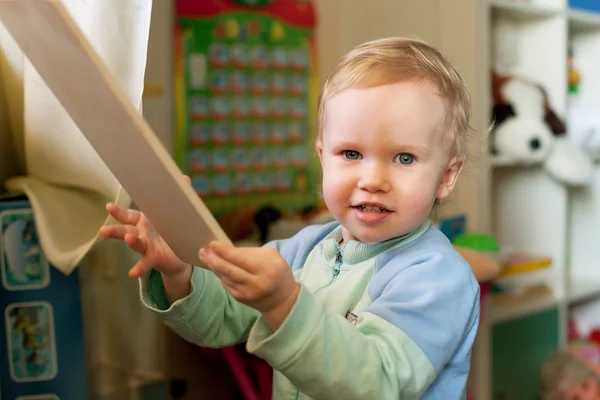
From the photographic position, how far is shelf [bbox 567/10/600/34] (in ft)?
6.24

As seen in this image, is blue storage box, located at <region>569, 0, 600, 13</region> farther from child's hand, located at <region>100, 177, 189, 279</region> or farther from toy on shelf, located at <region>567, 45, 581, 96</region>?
child's hand, located at <region>100, 177, 189, 279</region>

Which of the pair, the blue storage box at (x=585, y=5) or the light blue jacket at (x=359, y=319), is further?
the blue storage box at (x=585, y=5)

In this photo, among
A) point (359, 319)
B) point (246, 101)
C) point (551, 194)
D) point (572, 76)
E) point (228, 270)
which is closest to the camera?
point (228, 270)

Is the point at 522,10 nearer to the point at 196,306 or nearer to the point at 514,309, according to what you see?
the point at 514,309

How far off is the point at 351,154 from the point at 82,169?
1.33ft

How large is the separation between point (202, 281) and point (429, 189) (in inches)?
10.2

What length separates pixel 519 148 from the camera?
176 cm

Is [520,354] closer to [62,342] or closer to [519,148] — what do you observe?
[519,148]

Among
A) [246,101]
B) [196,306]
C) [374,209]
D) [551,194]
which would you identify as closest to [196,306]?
[196,306]

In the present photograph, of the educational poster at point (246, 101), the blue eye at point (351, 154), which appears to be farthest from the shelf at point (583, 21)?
the blue eye at point (351, 154)

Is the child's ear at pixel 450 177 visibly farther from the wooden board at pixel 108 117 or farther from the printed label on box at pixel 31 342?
the printed label on box at pixel 31 342

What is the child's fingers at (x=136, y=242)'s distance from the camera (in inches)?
24.6

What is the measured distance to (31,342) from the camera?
2.83 ft

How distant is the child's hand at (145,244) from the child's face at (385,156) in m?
0.17
